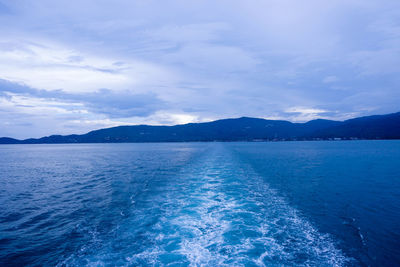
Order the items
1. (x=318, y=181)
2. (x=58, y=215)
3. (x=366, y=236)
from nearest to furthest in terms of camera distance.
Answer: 1. (x=366, y=236)
2. (x=58, y=215)
3. (x=318, y=181)

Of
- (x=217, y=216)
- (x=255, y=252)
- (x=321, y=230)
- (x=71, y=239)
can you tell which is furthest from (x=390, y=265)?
(x=71, y=239)

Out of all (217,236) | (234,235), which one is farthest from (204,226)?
(234,235)

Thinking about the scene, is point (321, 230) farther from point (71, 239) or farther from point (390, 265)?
point (71, 239)

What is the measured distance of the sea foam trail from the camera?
7.61 meters

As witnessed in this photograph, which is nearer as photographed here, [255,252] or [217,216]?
[255,252]

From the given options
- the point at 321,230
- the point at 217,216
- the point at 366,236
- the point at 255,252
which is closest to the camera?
the point at 255,252

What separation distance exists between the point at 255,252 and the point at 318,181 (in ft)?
55.0

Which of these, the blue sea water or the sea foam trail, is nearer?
the sea foam trail

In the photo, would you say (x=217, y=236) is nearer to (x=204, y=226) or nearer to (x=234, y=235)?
(x=234, y=235)

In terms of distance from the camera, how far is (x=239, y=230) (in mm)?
9789

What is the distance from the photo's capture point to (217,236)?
924 cm

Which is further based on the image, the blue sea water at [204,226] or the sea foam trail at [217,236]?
the blue sea water at [204,226]

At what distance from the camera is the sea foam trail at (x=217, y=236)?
761cm

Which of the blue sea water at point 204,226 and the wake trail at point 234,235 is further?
the blue sea water at point 204,226
